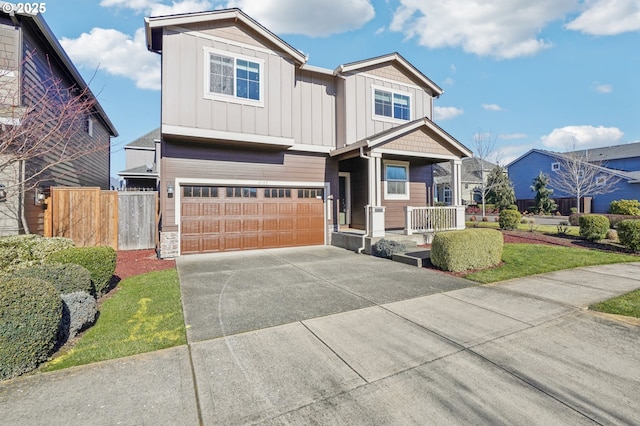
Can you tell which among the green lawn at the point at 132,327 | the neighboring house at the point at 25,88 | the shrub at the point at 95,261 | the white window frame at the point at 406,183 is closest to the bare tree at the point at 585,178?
the white window frame at the point at 406,183

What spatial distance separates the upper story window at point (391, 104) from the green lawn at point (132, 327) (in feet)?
32.9

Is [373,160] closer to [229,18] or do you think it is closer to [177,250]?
[229,18]

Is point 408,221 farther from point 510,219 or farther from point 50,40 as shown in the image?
point 50,40

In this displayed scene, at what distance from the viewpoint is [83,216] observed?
9344 millimetres

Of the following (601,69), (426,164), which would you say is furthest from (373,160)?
(601,69)

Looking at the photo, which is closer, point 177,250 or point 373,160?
point 177,250

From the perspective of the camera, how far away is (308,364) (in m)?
3.14

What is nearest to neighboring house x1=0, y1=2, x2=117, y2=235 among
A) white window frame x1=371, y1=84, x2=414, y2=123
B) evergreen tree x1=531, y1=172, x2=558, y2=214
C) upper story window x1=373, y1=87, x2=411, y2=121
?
white window frame x1=371, y1=84, x2=414, y2=123

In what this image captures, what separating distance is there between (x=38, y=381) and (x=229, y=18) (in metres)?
10.0

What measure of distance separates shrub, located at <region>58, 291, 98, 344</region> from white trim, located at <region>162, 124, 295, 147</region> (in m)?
5.59

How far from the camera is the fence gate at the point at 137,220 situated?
33.3 feet

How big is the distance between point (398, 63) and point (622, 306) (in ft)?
36.1

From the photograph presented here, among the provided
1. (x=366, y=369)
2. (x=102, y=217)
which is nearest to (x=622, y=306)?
(x=366, y=369)

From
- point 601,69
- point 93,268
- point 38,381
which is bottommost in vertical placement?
point 38,381
